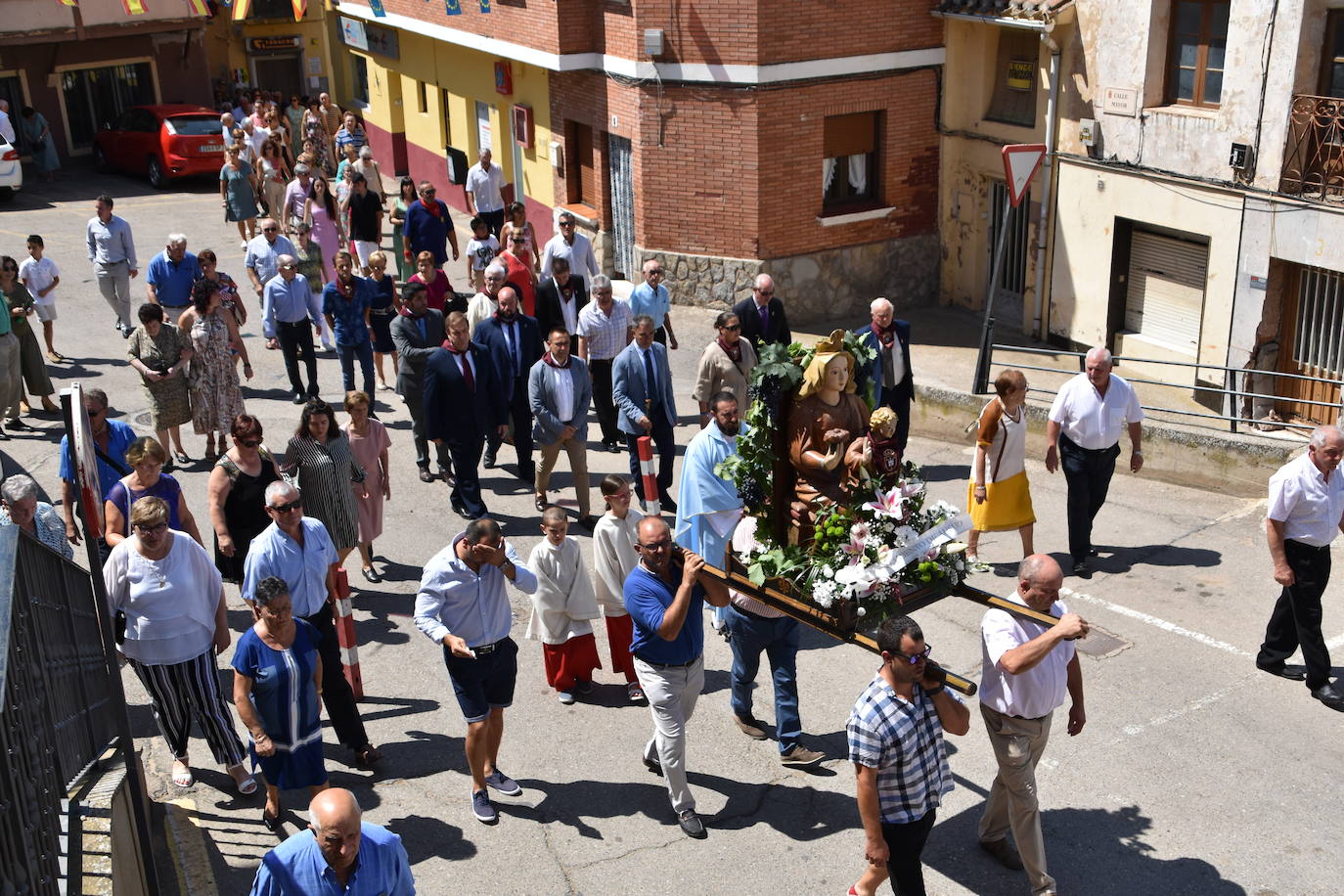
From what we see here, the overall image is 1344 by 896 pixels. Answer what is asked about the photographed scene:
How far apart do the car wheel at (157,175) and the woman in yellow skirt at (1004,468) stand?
22578 millimetres

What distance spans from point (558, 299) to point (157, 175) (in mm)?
17719

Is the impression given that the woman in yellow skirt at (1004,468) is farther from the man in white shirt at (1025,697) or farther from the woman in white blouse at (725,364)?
the man in white shirt at (1025,697)

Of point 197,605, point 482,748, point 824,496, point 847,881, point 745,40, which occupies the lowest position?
point 847,881

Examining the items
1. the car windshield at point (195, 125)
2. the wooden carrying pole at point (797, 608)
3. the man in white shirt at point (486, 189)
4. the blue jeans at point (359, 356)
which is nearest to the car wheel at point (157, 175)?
the car windshield at point (195, 125)

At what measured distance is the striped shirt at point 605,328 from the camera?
13352 millimetres

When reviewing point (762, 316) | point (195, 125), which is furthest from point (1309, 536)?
point (195, 125)

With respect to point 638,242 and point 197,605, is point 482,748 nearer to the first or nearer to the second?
point 197,605

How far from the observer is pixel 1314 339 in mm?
14234

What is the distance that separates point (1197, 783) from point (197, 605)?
603 cm

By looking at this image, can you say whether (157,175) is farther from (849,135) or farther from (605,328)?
(605,328)

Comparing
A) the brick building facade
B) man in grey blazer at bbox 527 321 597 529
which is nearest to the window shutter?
the brick building facade

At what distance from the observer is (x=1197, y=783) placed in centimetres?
805

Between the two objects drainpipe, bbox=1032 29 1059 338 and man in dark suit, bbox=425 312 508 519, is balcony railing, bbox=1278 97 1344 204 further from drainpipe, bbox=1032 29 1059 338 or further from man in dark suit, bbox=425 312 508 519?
man in dark suit, bbox=425 312 508 519

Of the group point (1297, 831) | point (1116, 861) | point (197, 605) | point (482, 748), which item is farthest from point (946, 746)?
point (197, 605)
